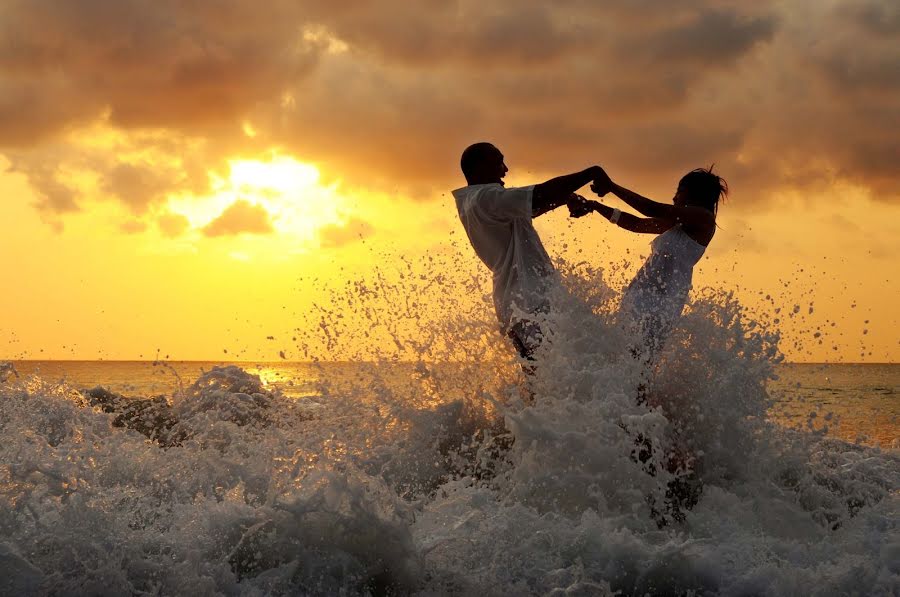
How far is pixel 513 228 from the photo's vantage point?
5.75 m

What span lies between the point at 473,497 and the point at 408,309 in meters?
2.67

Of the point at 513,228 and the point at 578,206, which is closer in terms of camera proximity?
the point at 513,228

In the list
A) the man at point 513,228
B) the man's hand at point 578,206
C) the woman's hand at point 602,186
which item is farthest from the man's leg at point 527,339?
the woman's hand at point 602,186

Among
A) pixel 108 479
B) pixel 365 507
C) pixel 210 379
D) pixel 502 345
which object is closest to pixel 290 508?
pixel 365 507

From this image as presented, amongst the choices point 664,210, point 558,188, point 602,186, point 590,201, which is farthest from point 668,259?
point 558,188

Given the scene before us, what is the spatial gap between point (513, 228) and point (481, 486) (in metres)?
1.90

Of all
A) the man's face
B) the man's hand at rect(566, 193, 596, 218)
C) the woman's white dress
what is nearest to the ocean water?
the woman's white dress

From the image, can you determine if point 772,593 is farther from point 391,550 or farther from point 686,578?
point 391,550

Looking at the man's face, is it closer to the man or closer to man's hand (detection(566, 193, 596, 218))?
the man

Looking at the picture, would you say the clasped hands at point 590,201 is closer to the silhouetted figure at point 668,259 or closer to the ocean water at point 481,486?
the silhouetted figure at point 668,259

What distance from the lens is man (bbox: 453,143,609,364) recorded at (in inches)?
219

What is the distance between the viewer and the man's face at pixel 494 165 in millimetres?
A: 5844

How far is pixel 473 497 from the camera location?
15.0ft

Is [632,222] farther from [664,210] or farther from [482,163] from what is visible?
[482,163]
